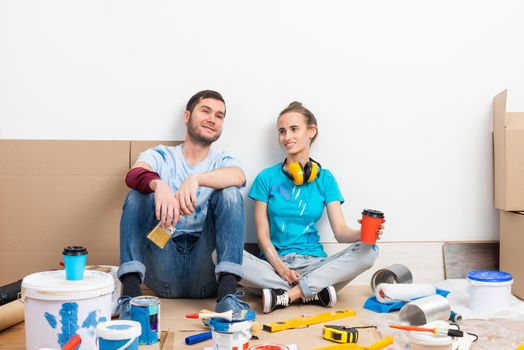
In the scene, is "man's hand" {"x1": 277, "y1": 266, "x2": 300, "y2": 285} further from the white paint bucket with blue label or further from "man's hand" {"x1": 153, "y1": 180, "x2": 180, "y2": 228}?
the white paint bucket with blue label

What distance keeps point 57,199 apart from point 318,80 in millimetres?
1313

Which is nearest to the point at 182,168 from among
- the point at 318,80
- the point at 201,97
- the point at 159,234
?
the point at 201,97

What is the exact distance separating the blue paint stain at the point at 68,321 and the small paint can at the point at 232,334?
389 millimetres

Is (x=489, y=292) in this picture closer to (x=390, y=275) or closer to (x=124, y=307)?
(x=390, y=275)

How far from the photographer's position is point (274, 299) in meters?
2.40

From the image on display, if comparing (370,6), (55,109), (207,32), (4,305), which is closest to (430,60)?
(370,6)

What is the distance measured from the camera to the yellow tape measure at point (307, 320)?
6.95ft

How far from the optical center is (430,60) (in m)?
2.96

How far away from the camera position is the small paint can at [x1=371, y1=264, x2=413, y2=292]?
2.69m

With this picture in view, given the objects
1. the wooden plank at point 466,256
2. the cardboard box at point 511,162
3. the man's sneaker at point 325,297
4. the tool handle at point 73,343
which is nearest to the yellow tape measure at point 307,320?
the man's sneaker at point 325,297

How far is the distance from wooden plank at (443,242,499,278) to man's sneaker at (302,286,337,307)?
74 centimetres

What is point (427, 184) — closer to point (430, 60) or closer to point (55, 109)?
point (430, 60)

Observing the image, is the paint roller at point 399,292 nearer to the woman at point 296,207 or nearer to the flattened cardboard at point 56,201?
the woman at point 296,207

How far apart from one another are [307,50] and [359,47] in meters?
0.25
